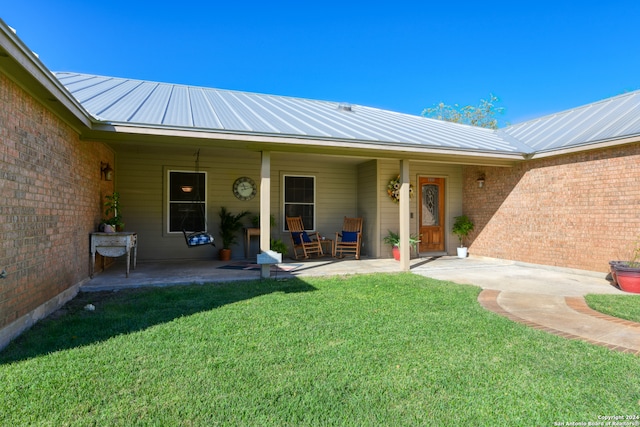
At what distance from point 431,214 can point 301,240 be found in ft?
11.6

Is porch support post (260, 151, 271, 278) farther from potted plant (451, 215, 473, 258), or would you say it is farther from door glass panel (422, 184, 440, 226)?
potted plant (451, 215, 473, 258)

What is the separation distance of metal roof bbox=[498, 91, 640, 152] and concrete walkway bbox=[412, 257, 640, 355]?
2.36 m

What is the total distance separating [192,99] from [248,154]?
1.64 meters

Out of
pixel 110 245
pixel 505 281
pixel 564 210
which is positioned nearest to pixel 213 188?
pixel 110 245

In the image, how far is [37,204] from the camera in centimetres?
359

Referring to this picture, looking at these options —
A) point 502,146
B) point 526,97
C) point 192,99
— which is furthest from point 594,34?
point 192,99

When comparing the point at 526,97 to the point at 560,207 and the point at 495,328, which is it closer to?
the point at 560,207

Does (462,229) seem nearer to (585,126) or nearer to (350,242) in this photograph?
(350,242)

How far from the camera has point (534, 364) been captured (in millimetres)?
2590

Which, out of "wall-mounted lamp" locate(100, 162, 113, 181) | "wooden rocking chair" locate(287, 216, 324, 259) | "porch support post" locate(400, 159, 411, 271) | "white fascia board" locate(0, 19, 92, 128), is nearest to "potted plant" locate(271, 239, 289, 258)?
"wooden rocking chair" locate(287, 216, 324, 259)

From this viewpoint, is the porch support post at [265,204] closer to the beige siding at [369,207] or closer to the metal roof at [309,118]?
the metal roof at [309,118]

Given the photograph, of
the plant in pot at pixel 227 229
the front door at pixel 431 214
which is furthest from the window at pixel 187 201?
the front door at pixel 431 214

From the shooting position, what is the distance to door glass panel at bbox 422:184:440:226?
29.7 ft

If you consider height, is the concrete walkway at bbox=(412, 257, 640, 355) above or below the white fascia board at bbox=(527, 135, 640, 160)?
below
